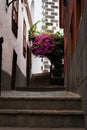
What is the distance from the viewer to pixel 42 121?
4.44 metres

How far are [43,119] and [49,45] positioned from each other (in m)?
12.3

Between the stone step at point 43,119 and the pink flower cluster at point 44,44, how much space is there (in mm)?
12054

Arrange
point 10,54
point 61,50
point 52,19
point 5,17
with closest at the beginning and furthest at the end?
point 5,17, point 10,54, point 61,50, point 52,19

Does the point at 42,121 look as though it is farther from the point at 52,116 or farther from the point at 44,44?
the point at 44,44

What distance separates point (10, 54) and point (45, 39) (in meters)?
6.59

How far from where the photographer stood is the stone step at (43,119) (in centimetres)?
436

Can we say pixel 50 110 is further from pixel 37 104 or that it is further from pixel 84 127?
pixel 84 127

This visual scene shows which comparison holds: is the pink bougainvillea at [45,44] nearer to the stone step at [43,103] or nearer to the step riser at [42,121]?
the stone step at [43,103]

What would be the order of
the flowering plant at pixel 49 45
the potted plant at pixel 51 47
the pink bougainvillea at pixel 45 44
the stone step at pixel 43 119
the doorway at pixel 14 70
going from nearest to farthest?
the stone step at pixel 43 119 → the doorway at pixel 14 70 → the potted plant at pixel 51 47 → the flowering plant at pixel 49 45 → the pink bougainvillea at pixel 45 44

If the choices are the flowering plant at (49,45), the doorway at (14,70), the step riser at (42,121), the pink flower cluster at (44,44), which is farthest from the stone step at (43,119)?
the pink flower cluster at (44,44)

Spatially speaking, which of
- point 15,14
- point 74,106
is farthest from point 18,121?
point 15,14

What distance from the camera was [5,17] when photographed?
374 inches

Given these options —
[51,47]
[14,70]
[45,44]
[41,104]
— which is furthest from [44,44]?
[41,104]

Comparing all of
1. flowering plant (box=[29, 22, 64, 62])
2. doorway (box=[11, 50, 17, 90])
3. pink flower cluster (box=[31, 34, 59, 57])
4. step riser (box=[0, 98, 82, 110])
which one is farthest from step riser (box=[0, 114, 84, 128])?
pink flower cluster (box=[31, 34, 59, 57])
